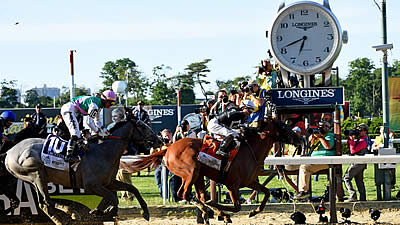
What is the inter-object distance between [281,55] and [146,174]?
944cm

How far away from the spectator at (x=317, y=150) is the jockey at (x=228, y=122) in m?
1.91

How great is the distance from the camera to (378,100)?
5388cm

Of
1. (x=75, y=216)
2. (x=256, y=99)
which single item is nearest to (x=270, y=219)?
(x=256, y=99)

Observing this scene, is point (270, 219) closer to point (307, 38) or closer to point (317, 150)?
point (317, 150)

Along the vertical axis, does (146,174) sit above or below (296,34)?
below

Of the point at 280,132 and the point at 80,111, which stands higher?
the point at 80,111

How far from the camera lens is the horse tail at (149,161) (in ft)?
33.8

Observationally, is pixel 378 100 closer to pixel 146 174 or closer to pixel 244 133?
pixel 146 174

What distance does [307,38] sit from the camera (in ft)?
35.0

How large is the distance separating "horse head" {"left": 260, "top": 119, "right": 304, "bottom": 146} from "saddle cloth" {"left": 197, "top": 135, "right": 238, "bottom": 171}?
59cm

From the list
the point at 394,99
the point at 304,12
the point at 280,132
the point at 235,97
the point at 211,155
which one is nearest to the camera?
the point at 211,155

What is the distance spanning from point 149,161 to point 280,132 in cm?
209

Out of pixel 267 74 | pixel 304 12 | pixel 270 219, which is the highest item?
pixel 304 12

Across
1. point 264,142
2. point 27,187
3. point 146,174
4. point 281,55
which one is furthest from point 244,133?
point 146,174
